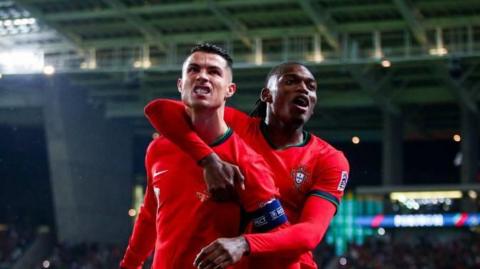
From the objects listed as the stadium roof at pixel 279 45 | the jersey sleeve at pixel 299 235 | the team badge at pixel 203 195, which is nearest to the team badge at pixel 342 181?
the jersey sleeve at pixel 299 235

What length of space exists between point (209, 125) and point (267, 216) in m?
0.46

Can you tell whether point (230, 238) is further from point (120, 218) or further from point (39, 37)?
Answer: point (120, 218)

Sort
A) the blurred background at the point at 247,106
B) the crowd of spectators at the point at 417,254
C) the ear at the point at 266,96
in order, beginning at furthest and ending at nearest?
the crowd of spectators at the point at 417,254, the blurred background at the point at 247,106, the ear at the point at 266,96

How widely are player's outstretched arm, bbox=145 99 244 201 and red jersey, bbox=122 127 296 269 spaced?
63 millimetres

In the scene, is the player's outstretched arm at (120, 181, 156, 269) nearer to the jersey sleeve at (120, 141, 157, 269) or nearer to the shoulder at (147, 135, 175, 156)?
the jersey sleeve at (120, 141, 157, 269)

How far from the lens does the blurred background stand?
81.7 ft

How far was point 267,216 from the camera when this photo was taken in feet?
12.2

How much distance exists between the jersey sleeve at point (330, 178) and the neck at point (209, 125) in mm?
592

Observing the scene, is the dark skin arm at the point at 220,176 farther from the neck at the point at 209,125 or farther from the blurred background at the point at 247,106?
the blurred background at the point at 247,106

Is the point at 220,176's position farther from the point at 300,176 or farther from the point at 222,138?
the point at 300,176

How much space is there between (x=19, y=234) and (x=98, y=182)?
3.22 metres

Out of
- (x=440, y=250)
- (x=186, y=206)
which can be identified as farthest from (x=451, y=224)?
(x=186, y=206)

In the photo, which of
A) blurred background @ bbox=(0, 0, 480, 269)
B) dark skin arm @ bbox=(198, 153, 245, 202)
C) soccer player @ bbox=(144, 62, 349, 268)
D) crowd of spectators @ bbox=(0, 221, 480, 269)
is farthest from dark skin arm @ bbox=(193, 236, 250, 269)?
crowd of spectators @ bbox=(0, 221, 480, 269)

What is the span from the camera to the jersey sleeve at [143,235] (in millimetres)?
4246
